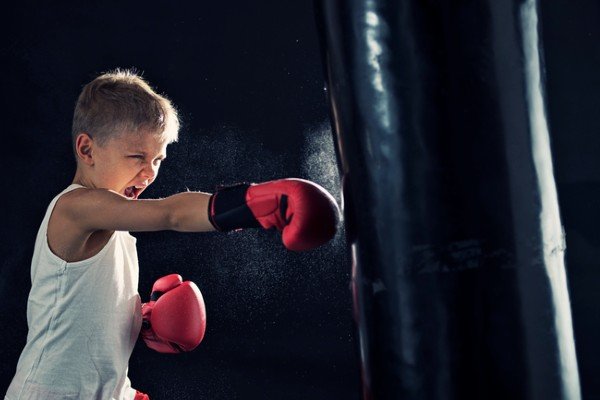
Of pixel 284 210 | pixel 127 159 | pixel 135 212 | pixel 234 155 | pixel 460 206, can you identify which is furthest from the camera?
pixel 234 155

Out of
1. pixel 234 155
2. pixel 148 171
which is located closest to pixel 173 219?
pixel 148 171

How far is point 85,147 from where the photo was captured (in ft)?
4.55

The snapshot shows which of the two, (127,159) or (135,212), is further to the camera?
(127,159)

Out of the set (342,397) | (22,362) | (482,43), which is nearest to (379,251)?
(482,43)

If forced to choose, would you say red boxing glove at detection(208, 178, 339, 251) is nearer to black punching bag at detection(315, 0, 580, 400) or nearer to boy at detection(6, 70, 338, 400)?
black punching bag at detection(315, 0, 580, 400)

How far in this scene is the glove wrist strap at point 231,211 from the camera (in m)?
0.98

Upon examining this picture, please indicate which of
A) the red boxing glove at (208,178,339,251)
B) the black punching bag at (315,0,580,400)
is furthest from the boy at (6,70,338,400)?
the black punching bag at (315,0,580,400)

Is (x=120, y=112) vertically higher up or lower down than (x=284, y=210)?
higher up

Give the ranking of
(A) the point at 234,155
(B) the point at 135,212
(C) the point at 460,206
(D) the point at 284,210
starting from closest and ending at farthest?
(C) the point at 460,206 → (D) the point at 284,210 → (B) the point at 135,212 → (A) the point at 234,155

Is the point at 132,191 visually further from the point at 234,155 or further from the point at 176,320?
the point at 234,155

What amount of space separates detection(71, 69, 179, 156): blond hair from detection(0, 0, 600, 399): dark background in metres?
1.63

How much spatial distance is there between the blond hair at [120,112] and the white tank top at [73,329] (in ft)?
0.43

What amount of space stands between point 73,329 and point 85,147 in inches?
14.8

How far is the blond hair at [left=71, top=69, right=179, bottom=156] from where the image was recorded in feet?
4.42
